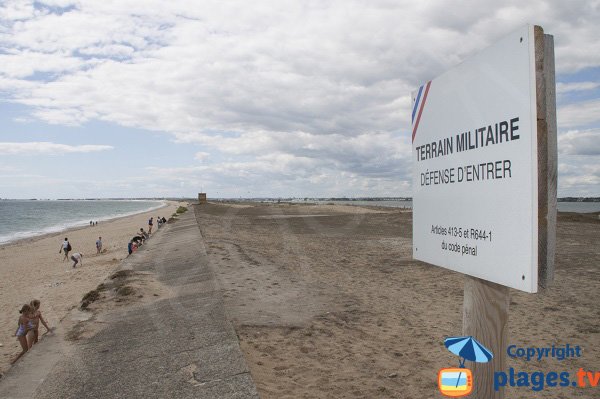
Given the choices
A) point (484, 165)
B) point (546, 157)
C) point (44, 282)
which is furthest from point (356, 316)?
point (44, 282)

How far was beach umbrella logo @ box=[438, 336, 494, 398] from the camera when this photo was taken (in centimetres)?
195

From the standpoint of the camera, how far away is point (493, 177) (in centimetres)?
202

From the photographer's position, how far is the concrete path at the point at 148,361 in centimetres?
452

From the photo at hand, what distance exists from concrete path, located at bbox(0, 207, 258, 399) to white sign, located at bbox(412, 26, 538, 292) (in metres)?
2.83

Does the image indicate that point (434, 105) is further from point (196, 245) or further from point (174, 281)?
point (196, 245)

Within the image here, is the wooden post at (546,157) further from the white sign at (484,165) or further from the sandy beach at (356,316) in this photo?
the sandy beach at (356,316)

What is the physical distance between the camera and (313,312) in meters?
7.92

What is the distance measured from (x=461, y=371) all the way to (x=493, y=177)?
3.00ft

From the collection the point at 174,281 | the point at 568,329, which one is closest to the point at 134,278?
the point at 174,281

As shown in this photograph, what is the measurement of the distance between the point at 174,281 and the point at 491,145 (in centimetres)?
921

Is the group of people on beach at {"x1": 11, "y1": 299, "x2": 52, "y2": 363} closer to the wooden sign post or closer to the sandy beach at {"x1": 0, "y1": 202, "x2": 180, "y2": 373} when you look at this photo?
the sandy beach at {"x1": 0, "y1": 202, "x2": 180, "y2": 373}

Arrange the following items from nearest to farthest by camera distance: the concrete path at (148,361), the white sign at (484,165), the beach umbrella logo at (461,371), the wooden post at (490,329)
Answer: the white sign at (484,165)
the beach umbrella logo at (461,371)
the wooden post at (490,329)
the concrete path at (148,361)

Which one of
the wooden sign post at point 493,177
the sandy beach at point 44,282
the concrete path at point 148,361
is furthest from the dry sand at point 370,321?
the sandy beach at point 44,282

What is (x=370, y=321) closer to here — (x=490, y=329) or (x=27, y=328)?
(x=490, y=329)
